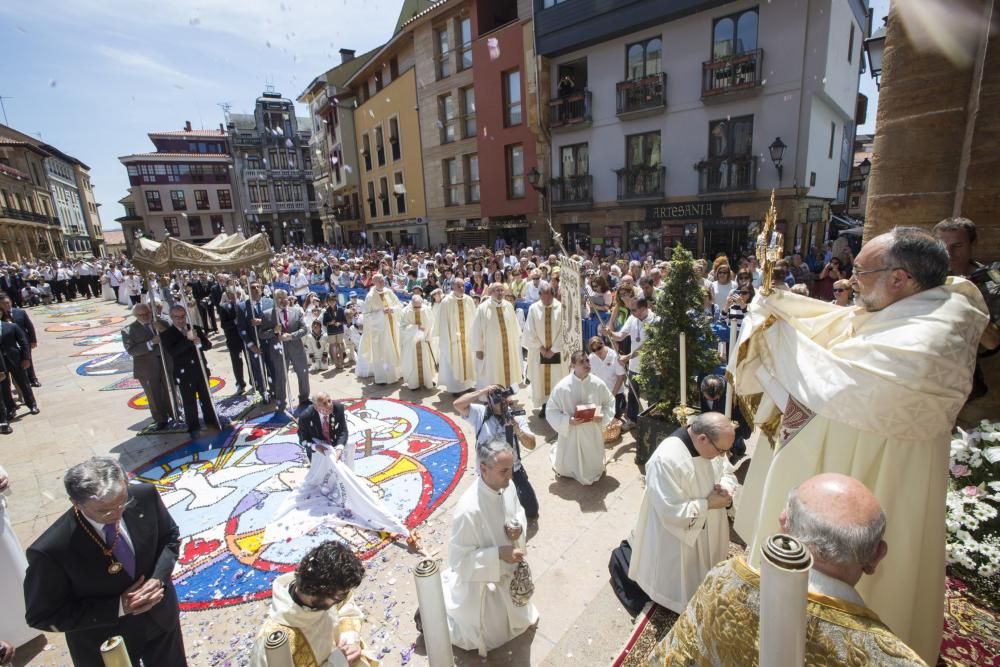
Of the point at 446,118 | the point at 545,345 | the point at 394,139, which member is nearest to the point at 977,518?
the point at 545,345

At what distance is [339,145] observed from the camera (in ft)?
121

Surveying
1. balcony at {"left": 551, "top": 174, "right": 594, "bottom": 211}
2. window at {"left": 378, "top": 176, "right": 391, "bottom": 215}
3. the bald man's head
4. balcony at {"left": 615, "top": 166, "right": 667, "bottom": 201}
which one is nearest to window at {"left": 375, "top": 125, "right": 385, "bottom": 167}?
window at {"left": 378, "top": 176, "right": 391, "bottom": 215}

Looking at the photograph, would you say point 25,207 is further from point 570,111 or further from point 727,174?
point 727,174

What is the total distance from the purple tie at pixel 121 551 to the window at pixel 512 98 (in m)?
22.7

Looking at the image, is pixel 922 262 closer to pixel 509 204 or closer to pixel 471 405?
pixel 471 405

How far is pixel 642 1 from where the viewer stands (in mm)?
16547

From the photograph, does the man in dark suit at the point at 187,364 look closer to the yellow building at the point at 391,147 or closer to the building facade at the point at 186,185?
the yellow building at the point at 391,147

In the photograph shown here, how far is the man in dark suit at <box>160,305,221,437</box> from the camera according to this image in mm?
6980

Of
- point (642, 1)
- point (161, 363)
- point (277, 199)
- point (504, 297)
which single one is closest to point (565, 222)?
point (642, 1)

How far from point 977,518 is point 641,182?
670 inches

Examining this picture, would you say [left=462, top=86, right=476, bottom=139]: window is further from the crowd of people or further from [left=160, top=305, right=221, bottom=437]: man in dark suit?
the crowd of people

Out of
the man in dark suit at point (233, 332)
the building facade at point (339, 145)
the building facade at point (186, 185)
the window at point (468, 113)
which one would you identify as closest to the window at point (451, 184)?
the window at point (468, 113)

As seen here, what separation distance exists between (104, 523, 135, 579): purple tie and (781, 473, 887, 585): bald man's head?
322 centimetres

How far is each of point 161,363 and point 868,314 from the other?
A: 876 centimetres
